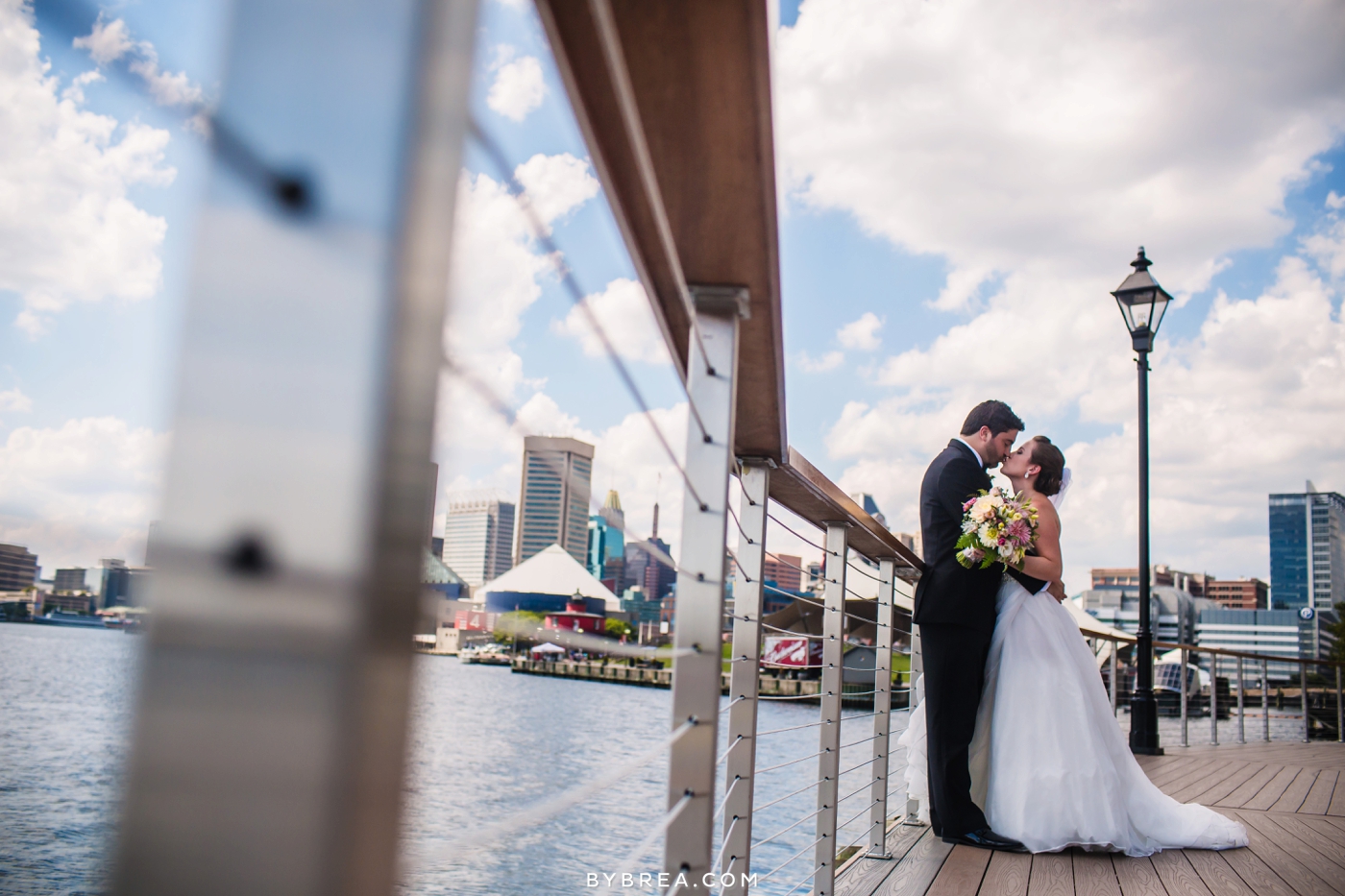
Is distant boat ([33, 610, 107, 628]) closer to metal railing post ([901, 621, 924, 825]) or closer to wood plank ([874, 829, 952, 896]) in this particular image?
wood plank ([874, 829, 952, 896])

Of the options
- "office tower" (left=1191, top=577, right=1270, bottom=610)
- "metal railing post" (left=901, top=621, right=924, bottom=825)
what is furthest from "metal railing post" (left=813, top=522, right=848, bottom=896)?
"office tower" (left=1191, top=577, right=1270, bottom=610)

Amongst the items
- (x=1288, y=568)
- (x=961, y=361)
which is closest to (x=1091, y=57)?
(x=961, y=361)

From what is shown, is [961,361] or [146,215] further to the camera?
[961,361]

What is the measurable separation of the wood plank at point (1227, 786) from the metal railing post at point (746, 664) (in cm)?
357

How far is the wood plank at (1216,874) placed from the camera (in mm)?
2559

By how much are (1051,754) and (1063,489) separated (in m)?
1.36

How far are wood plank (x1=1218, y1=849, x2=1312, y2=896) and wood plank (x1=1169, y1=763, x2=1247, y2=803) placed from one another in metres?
1.34

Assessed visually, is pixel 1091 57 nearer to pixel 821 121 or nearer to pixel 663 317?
pixel 821 121

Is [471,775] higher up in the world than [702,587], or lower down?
lower down

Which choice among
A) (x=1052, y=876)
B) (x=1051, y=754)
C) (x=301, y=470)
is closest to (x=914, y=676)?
(x=1051, y=754)

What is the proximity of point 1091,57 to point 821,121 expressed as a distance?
1911cm

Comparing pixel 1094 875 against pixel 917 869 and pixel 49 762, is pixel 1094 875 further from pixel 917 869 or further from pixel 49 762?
pixel 49 762

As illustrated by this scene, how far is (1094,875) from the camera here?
2.72m

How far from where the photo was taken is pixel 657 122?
0.92 metres
